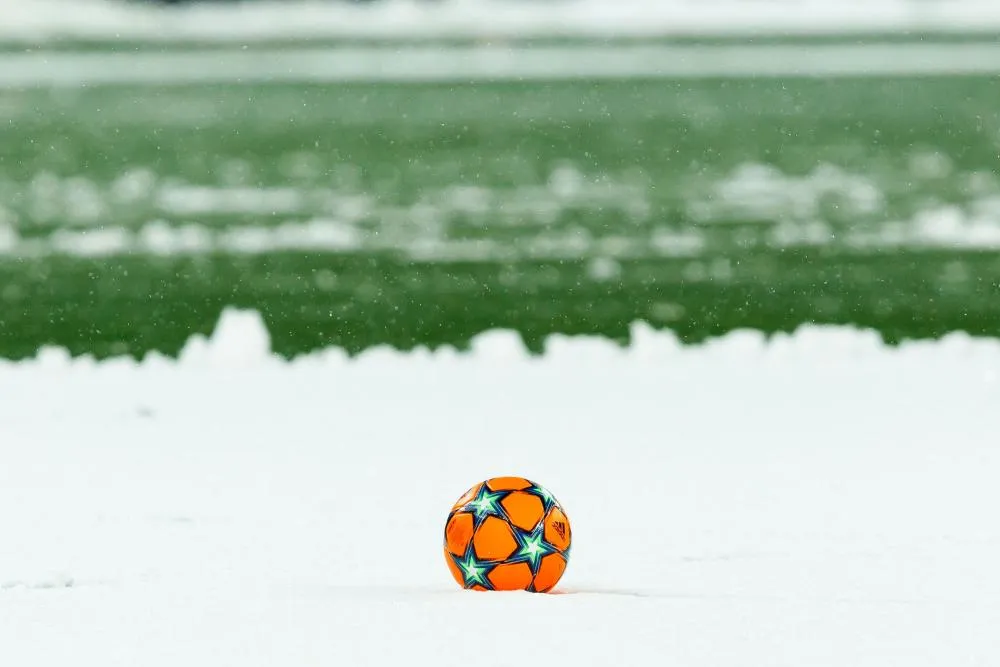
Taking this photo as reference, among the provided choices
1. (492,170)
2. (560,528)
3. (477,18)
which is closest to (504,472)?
(560,528)

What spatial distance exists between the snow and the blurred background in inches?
4.2

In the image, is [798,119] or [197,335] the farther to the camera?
[798,119]

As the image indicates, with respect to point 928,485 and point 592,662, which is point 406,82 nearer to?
point 928,485

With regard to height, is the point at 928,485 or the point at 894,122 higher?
the point at 894,122

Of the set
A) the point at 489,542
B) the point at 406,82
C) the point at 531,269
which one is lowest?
the point at 489,542

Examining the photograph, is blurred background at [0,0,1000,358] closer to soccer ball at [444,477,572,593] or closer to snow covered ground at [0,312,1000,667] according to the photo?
snow covered ground at [0,312,1000,667]

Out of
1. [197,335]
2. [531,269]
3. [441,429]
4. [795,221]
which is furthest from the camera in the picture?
[795,221]

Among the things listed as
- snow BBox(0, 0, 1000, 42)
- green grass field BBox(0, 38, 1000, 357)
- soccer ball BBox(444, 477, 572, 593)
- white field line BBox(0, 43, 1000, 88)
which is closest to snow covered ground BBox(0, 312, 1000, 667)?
soccer ball BBox(444, 477, 572, 593)

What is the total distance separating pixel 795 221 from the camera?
13.1 m

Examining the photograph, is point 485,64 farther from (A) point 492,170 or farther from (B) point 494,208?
(B) point 494,208

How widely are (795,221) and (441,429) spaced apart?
7.16 meters

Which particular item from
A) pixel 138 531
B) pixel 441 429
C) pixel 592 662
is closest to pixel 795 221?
pixel 441 429

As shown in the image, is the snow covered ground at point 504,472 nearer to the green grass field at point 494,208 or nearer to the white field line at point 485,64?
the green grass field at point 494,208

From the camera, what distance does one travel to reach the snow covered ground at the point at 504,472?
3549mm
